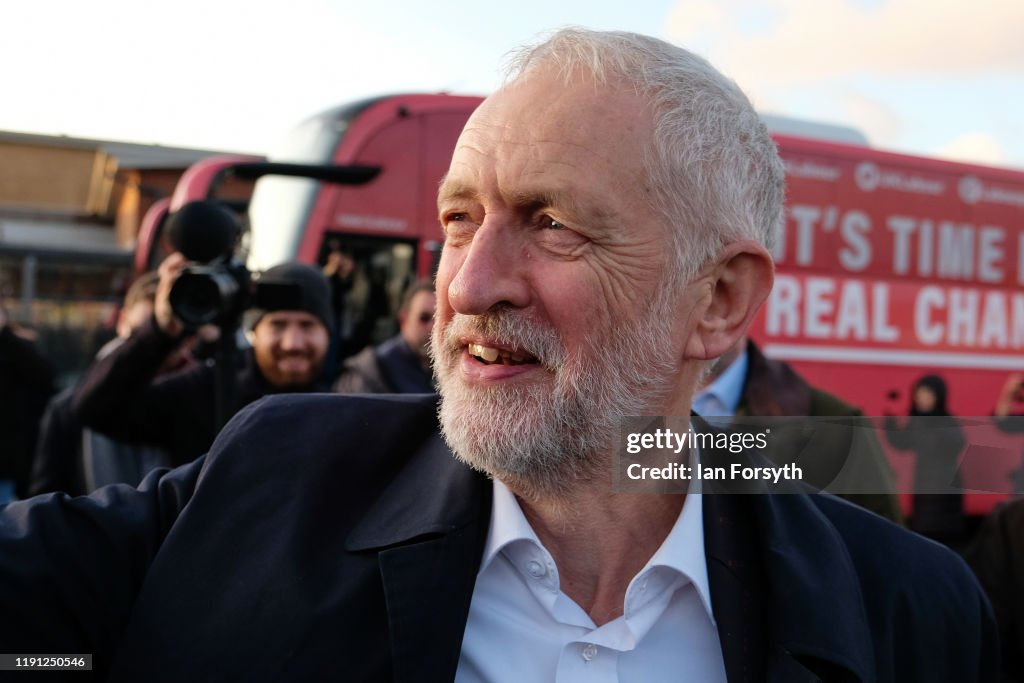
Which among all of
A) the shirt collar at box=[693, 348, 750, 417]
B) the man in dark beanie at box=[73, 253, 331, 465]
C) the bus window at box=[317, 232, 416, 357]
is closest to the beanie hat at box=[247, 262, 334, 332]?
the man in dark beanie at box=[73, 253, 331, 465]

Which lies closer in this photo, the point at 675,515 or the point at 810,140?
the point at 675,515

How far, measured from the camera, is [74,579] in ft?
4.83

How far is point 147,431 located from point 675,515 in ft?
8.48

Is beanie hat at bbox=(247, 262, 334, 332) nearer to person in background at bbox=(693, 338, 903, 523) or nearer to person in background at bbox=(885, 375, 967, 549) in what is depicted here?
person in background at bbox=(693, 338, 903, 523)

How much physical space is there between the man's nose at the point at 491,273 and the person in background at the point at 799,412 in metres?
0.60

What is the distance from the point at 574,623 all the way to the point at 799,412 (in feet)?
5.42

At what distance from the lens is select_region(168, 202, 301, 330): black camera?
10.1 ft

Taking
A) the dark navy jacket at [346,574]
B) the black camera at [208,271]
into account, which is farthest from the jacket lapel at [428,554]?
the black camera at [208,271]

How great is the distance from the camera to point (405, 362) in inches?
205

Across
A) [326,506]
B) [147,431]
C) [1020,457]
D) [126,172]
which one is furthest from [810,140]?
[126,172]

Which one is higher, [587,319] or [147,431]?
[587,319]

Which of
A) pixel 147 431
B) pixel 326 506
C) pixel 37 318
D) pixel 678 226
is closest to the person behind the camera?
pixel 326 506

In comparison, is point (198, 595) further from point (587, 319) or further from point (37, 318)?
point (37, 318)

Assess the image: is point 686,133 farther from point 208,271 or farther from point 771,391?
point 208,271
